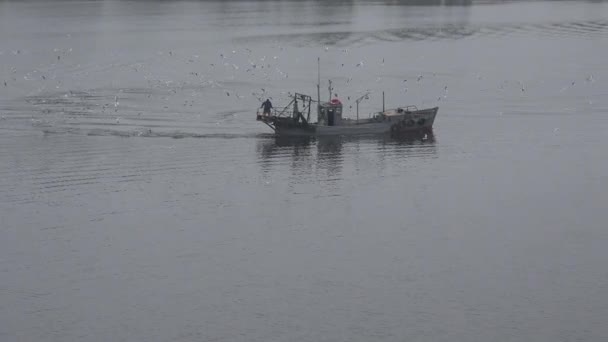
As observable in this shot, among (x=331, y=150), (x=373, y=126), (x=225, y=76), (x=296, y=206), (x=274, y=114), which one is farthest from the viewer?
(x=225, y=76)

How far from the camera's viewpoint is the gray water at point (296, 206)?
1312 inches

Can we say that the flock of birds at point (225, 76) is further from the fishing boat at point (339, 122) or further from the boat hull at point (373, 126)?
the boat hull at point (373, 126)

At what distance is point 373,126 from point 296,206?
15.8m

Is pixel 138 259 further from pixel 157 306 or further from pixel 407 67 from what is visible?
pixel 407 67

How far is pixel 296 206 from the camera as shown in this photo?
147ft

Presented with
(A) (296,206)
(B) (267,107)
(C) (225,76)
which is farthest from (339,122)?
(C) (225,76)

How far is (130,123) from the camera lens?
202 ft

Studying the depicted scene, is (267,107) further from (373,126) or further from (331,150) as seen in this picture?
(373,126)

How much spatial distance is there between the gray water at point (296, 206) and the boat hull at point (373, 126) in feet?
3.23

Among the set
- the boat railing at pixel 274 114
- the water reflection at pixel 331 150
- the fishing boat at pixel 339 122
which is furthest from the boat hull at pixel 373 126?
the boat railing at pixel 274 114

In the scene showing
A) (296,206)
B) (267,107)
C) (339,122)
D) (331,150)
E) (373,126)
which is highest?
(267,107)

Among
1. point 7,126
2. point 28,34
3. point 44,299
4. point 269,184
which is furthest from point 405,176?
point 28,34

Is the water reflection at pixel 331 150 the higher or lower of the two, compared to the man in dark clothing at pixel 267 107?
lower

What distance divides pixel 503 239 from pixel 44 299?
17.6 metres
